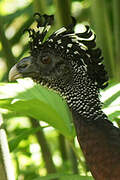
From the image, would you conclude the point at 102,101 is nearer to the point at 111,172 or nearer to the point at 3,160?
the point at 111,172

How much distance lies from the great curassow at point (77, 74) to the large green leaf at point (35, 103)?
107 millimetres

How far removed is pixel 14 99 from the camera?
1.68 m

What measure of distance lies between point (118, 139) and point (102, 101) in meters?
0.22

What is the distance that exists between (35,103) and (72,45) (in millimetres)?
479

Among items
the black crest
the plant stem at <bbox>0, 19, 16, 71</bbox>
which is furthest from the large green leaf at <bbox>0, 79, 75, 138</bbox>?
the plant stem at <bbox>0, 19, 16, 71</bbox>

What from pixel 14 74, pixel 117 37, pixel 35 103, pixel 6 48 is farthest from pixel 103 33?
pixel 35 103

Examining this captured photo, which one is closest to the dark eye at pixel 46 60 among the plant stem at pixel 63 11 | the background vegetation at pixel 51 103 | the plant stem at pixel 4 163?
the background vegetation at pixel 51 103

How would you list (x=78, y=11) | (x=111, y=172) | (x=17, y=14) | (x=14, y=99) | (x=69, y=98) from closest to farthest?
(x=14, y=99) → (x=111, y=172) → (x=69, y=98) → (x=17, y=14) → (x=78, y=11)

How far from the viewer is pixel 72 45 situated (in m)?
2.08

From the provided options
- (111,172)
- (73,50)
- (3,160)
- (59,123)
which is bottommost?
(111,172)

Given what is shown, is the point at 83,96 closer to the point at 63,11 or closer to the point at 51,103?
the point at 51,103

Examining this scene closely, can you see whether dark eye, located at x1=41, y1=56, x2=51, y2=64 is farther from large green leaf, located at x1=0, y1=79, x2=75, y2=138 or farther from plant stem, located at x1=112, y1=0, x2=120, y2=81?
plant stem, located at x1=112, y1=0, x2=120, y2=81

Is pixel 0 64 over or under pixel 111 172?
over

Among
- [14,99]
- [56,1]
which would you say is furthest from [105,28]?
[14,99]
